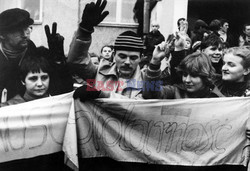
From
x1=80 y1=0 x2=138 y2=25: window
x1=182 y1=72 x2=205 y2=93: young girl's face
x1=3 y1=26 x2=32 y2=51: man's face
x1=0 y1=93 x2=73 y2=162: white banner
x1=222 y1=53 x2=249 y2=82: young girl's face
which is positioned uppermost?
x1=80 y1=0 x2=138 y2=25: window

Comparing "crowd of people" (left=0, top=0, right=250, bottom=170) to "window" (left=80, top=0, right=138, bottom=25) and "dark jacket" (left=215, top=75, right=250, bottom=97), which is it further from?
"window" (left=80, top=0, right=138, bottom=25)

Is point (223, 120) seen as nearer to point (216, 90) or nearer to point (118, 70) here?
point (216, 90)

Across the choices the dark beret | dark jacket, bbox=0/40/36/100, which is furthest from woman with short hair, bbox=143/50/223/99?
the dark beret

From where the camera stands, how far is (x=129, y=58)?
14.0 feet

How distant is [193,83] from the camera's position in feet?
14.3

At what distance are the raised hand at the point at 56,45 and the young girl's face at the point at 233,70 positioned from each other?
5.91 ft

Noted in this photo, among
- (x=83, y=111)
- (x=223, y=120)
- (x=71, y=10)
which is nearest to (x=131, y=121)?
(x=83, y=111)

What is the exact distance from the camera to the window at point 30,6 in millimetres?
4363

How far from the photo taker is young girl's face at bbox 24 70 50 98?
13.8 ft

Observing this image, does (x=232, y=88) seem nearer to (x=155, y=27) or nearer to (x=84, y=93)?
(x=155, y=27)

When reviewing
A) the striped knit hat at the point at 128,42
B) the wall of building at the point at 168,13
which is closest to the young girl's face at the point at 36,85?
the striped knit hat at the point at 128,42

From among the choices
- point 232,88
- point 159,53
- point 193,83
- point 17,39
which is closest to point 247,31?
point 232,88

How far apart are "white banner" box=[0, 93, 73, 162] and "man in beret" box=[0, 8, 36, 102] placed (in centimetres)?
43

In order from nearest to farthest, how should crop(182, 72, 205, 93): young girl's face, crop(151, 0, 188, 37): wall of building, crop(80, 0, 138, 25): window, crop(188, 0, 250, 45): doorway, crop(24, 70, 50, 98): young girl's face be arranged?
crop(24, 70, 50, 98): young girl's face → crop(182, 72, 205, 93): young girl's face → crop(80, 0, 138, 25): window → crop(151, 0, 188, 37): wall of building → crop(188, 0, 250, 45): doorway
